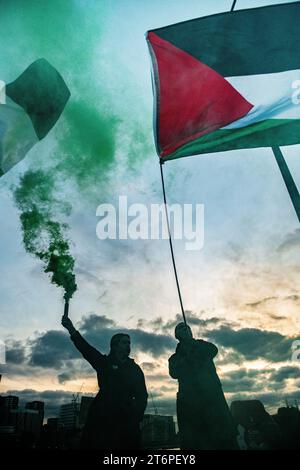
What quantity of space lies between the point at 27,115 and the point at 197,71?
4.15 metres

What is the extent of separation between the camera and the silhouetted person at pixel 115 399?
6246mm

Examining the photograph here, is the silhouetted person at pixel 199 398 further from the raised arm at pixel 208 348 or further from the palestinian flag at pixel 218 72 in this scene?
the palestinian flag at pixel 218 72

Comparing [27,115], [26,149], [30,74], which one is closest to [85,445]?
[26,149]

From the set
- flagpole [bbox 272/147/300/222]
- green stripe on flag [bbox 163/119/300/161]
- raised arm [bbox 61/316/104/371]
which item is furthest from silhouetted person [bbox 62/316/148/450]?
flagpole [bbox 272/147/300/222]

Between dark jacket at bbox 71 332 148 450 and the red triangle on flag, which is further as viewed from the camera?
dark jacket at bbox 71 332 148 450

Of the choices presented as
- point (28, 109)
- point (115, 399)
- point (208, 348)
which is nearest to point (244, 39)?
point (28, 109)

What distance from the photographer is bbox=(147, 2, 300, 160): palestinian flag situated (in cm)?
577

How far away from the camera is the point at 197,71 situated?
654cm

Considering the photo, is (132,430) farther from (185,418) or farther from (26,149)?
(26,149)

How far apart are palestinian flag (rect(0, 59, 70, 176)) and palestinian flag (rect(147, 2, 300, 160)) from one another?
3.16 metres

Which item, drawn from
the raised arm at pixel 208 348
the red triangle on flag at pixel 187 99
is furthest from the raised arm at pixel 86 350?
the red triangle on flag at pixel 187 99

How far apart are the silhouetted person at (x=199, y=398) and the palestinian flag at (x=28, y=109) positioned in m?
5.29

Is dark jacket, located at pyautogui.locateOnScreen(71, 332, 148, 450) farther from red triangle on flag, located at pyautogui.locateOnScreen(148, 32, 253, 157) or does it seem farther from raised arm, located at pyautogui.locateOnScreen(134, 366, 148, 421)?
red triangle on flag, located at pyautogui.locateOnScreen(148, 32, 253, 157)

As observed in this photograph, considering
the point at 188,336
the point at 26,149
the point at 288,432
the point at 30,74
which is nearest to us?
the point at 288,432
